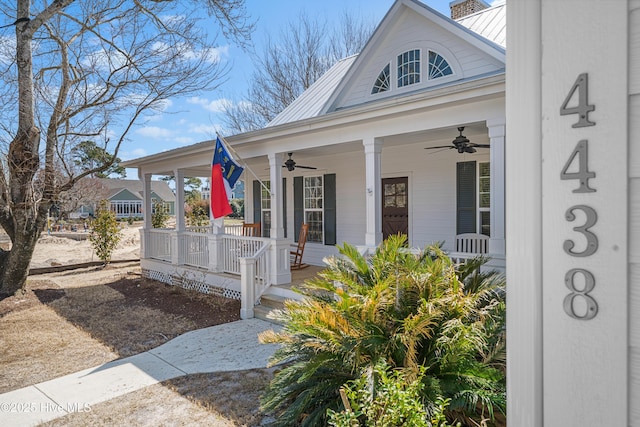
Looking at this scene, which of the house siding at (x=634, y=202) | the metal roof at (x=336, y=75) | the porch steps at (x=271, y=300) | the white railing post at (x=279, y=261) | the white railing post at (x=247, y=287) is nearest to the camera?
the house siding at (x=634, y=202)

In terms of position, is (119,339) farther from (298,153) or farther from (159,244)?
(159,244)

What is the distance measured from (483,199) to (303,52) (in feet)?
60.3

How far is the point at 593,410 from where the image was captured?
1155mm

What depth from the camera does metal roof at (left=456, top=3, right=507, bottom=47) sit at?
793 centimetres

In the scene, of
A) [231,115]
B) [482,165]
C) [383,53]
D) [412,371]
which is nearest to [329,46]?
[231,115]

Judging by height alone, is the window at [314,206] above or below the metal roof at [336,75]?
below

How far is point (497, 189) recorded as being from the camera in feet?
16.5

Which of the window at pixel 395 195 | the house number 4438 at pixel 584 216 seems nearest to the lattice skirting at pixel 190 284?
the window at pixel 395 195

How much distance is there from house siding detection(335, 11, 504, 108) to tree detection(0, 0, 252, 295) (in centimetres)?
345

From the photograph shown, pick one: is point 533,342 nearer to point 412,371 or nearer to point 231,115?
point 412,371

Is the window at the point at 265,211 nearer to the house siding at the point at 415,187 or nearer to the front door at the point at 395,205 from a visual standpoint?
the house siding at the point at 415,187

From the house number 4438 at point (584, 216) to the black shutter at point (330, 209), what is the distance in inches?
347

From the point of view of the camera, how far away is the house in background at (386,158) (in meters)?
5.68

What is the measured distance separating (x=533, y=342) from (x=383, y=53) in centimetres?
815
